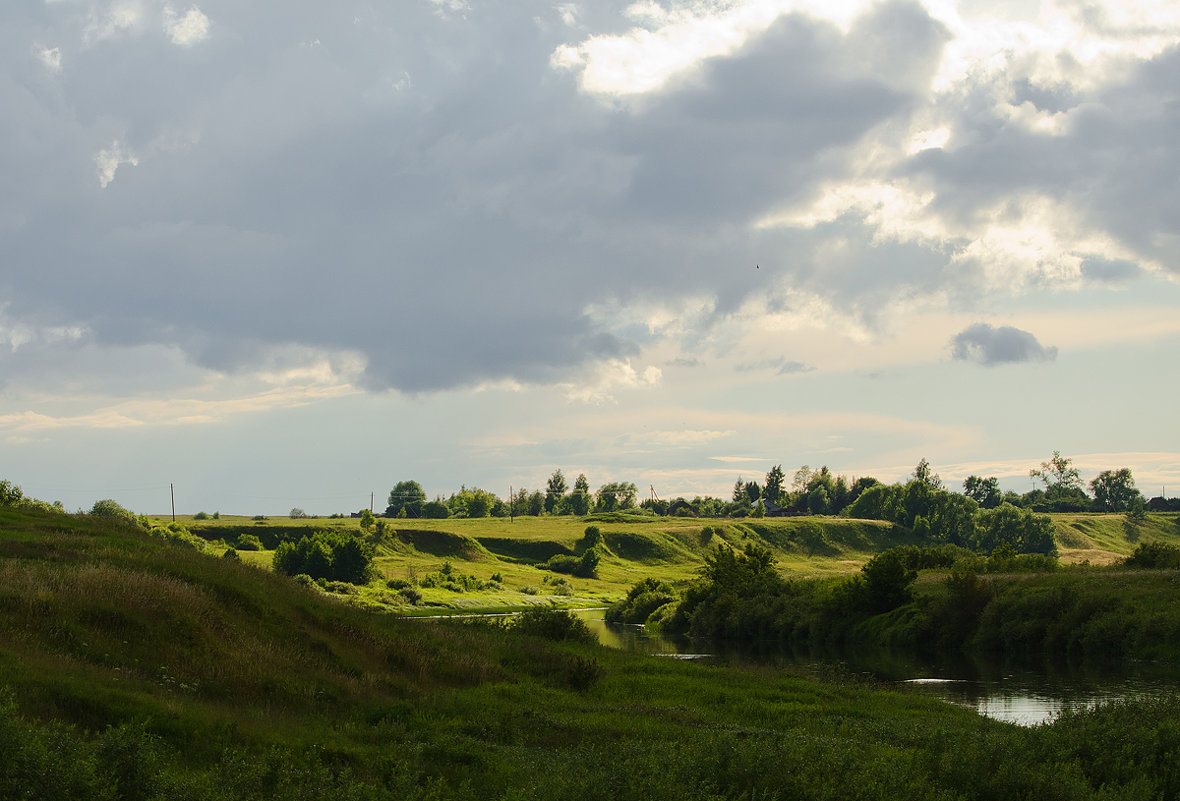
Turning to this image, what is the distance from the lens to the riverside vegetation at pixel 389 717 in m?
13.9

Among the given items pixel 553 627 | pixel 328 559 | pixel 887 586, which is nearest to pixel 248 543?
pixel 328 559

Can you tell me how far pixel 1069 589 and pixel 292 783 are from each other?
68587mm

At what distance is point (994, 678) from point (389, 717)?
41.4 m

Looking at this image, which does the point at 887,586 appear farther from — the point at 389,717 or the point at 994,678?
the point at 389,717

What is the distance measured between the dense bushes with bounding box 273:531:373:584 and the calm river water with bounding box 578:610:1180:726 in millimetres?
85614

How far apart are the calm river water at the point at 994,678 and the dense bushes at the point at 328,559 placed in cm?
8561

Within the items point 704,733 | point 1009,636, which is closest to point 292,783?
point 704,733

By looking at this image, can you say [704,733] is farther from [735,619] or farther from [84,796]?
[735,619]

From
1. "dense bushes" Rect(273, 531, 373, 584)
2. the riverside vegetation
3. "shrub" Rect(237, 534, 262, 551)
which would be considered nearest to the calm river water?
the riverside vegetation

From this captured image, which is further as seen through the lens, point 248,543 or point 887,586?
point 248,543

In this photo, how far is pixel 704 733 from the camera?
79.3 feet

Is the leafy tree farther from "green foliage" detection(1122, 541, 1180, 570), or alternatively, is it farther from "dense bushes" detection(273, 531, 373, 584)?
"dense bushes" detection(273, 531, 373, 584)

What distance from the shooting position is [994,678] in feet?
168

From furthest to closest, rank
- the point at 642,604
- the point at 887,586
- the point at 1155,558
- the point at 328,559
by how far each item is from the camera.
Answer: the point at 328,559, the point at 642,604, the point at 1155,558, the point at 887,586
